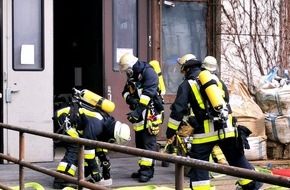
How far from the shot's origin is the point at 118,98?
32.7 feet

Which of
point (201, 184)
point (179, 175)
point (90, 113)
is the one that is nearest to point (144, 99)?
point (90, 113)

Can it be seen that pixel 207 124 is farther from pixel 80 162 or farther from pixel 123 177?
pixel 80 162

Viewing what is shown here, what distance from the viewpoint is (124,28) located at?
1012 cm

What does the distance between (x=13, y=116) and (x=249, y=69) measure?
408cm

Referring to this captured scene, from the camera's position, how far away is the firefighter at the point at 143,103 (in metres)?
8.09

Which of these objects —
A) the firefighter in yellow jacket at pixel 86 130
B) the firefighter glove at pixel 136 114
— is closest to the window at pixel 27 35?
the firefighter in yellow jacket at pixel 86 130

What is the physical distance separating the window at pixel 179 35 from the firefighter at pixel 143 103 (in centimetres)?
226

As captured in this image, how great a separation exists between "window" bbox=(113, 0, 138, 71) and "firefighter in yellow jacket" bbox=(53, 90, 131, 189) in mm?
2365

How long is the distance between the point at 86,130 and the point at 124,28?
2944 millimetres

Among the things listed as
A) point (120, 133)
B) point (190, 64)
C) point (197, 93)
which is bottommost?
point (120, 133)

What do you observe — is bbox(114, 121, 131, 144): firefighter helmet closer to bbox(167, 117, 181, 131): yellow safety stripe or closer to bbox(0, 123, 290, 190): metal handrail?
bbox(167, 117, 181, 131): yellow safety stripe

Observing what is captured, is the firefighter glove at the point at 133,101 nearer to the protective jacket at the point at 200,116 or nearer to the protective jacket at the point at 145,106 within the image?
the protective jacket at the point at 145,106

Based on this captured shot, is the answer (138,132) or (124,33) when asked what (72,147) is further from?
(124,33)

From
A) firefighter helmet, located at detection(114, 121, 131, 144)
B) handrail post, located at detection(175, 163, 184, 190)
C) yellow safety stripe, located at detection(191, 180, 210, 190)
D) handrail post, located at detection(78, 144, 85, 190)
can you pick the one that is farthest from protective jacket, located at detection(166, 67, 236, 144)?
handrail post, located at detection(175, 163, 184, 190)
